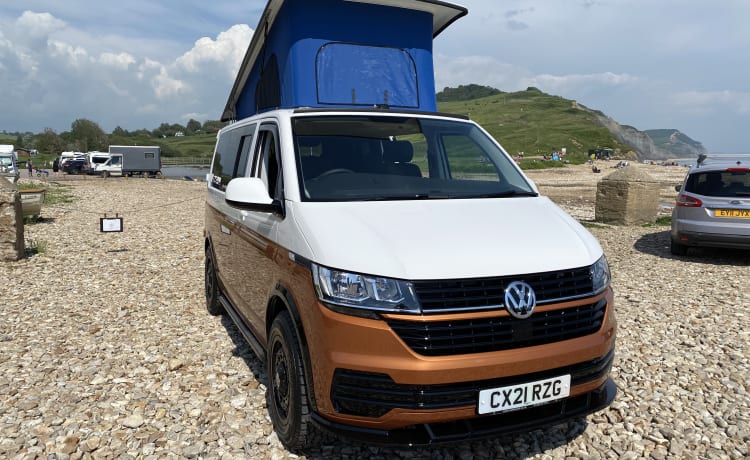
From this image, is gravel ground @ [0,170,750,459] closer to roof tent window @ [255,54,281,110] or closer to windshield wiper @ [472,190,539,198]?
windshield wiper @ [472,190,539,198]

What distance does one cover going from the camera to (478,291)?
2.67 m

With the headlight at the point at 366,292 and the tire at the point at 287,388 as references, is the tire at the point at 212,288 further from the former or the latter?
the headlight at the point at 366,292

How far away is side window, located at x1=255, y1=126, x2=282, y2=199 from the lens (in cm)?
368

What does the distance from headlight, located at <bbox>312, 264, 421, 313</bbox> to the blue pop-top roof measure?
11.5 feet

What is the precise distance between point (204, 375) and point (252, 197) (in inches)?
78.6

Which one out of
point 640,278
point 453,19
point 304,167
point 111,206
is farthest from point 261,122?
point 111,206

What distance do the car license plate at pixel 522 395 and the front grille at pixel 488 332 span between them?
0.21m

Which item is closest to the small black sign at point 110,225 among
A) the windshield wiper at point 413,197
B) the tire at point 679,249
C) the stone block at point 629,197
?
the windshield wiper at point 413,197

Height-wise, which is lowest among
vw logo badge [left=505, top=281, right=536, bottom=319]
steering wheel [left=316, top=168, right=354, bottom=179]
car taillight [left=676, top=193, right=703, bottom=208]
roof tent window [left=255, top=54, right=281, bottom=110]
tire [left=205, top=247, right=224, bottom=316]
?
tire [left=205, top=247, right=224, bottom=316]

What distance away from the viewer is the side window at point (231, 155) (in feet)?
15.2

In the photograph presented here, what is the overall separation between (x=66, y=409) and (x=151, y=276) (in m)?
4.64

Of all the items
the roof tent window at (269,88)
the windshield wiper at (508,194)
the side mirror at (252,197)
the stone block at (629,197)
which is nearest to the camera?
the side mirror at (252,197)

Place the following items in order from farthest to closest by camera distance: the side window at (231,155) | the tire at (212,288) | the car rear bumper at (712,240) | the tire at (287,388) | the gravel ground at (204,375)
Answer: the car rear bumper at (712,240) → the tire at (212,288) → the side window at (231,155) → the gravel ground at (204,375) → the tire at (287,388)

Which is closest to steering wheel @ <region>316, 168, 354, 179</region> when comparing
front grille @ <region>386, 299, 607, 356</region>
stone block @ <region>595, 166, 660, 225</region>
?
front grille @ <region>386, 299, 607, 356</region>
